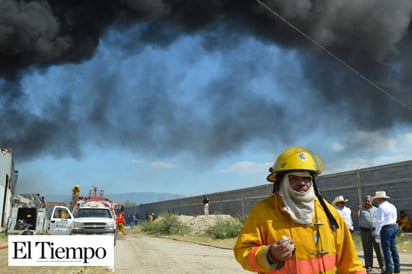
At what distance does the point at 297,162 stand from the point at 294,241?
414 mm

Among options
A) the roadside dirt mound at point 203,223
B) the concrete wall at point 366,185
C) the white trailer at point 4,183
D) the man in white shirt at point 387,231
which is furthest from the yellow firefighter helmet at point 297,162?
the white trailer at point 4,183

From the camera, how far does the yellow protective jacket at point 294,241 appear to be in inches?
80.4

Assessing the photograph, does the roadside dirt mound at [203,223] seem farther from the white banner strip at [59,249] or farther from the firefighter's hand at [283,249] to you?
the firefighter's hand at [283,249]

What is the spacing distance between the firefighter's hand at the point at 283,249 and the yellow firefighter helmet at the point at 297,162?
16.9 inches

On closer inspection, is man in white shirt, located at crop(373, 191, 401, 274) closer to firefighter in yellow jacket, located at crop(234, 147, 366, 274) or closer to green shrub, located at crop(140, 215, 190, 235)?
firefighter in yellow jacket, located at crop(234, 147, 366, 274)

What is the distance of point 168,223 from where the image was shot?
23.8m

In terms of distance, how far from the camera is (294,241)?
6.76 ft

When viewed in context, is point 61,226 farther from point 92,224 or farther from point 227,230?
point 227,230

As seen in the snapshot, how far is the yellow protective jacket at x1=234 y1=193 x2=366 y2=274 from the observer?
6.70 feet

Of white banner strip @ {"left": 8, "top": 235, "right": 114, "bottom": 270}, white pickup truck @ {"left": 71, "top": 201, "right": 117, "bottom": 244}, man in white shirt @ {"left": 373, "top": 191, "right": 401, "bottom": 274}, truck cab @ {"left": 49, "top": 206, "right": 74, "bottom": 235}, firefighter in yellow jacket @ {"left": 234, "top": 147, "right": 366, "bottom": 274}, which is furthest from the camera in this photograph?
truck cab @ {"left": 49, "top": 206, "right": 74, "bottom": 235}

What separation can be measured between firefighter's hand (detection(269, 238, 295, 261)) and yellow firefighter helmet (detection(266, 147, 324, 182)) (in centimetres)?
43

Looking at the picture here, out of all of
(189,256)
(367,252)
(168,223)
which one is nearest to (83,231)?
(189,256)

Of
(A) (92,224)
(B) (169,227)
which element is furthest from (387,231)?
(B) (169,227)

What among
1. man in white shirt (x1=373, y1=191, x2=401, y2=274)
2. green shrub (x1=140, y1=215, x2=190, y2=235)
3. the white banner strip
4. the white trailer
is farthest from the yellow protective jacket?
the white trailer
